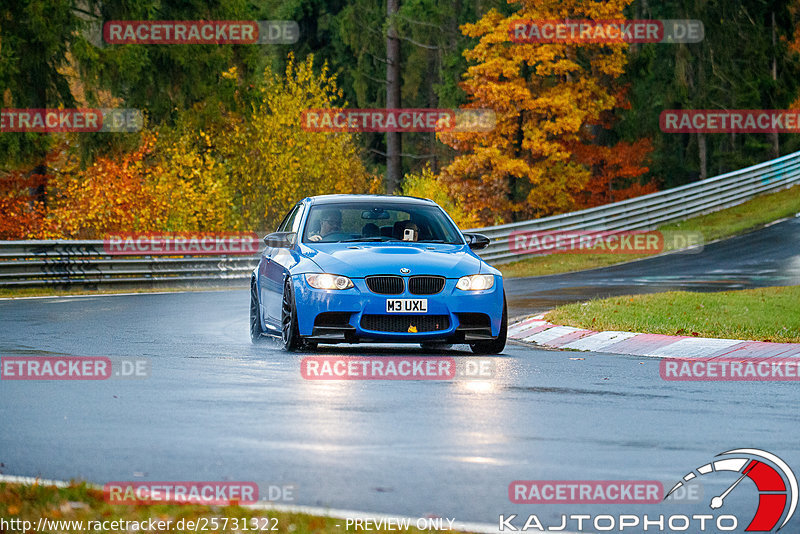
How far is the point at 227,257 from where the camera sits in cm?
3475

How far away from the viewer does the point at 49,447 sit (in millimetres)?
8648

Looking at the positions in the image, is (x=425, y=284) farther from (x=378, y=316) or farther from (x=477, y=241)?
(x=477, y=241)

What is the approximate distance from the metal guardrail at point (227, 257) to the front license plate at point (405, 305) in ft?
53.0

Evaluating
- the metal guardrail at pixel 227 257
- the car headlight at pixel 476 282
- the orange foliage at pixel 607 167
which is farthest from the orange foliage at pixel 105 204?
the car headlight at pixel 476 282

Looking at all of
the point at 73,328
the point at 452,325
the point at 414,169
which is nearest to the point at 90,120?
the point at 73,328

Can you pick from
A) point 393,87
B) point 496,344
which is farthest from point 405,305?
point 393,87

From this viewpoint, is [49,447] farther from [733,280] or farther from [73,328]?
[733,280]

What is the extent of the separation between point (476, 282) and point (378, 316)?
1.15 metres

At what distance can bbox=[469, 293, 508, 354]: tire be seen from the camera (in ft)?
49.9

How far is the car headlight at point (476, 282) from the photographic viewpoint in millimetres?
14891

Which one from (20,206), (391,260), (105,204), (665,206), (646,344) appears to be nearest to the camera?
(391,260)

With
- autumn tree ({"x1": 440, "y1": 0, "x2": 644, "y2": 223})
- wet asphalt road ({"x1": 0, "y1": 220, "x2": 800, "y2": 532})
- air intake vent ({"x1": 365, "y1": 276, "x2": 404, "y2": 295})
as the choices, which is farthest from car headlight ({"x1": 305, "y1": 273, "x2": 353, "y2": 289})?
autumn tree ({"x1": 440, "y1": 0, "x2": 644, "y2": 223})

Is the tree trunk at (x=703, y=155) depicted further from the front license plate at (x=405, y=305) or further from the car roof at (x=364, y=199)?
the front license plate at (x=405, y=305)

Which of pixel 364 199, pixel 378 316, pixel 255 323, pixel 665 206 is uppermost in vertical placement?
pixel 364 199
